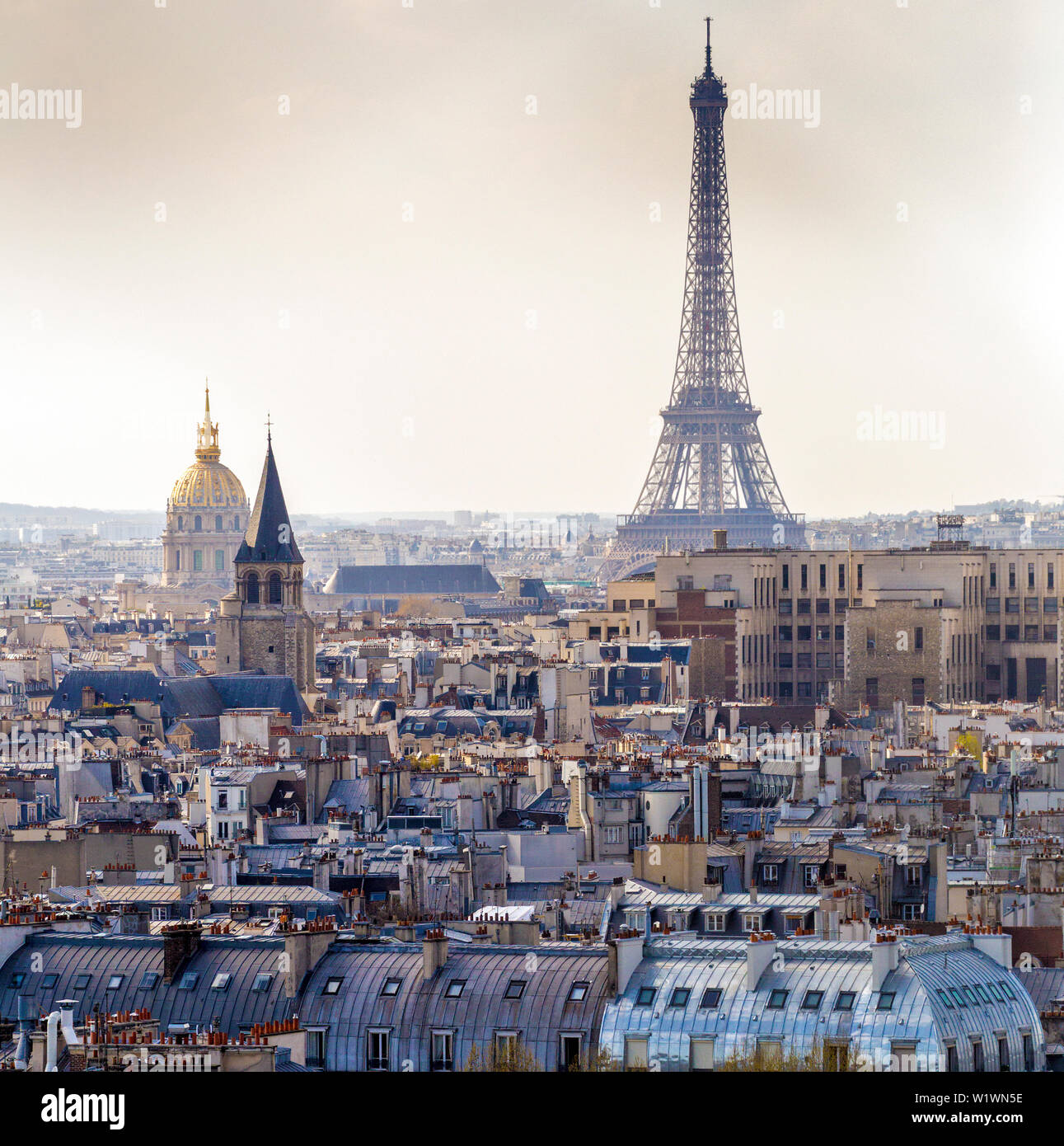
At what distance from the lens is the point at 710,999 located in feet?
56.7

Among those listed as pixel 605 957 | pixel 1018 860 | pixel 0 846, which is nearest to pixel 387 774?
pixel 0 846

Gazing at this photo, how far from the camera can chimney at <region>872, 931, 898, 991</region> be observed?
16844mm

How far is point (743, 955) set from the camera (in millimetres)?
18078

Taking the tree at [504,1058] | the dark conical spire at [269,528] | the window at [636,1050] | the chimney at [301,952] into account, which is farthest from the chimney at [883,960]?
the dark conical spire at [269,528]

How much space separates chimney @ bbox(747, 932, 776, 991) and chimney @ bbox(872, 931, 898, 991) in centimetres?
78

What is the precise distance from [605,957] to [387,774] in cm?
2175

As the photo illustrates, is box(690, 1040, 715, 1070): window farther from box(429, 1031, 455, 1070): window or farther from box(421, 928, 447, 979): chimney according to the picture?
box(421, 928, 447, 979): chimney

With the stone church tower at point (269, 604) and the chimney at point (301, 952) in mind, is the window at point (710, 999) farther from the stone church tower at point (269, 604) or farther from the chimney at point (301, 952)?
the stone church tower at point (269, 604)

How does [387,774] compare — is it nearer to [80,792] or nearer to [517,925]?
[80,792]

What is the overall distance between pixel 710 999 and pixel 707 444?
153 meters

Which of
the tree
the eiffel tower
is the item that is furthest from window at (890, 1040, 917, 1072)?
the eiffel tower

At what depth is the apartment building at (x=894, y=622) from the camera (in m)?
76.3

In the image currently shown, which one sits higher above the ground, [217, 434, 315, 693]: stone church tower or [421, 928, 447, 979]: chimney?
[217, 434, 315, 693]: stone church tower

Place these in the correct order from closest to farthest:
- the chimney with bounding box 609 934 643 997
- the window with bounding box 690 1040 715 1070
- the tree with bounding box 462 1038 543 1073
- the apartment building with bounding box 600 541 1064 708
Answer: the tree with bounding box 462 1038 543 1073
the window with bounding box 690 1040 715 1070
the chimney with bounding box 609 934 643 997
the apartment building with bounding box 600 541 1064 708
